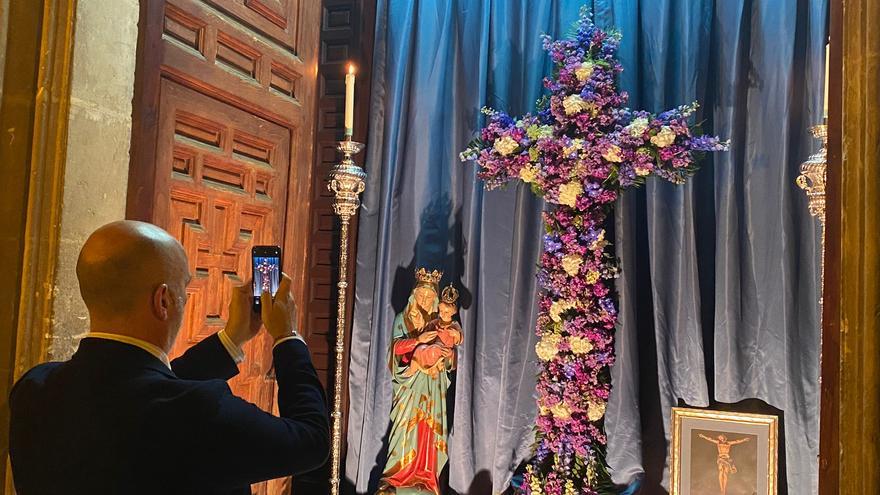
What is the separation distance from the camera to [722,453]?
2705 mm

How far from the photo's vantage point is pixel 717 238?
112 inches

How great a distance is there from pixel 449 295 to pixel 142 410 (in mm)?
2072

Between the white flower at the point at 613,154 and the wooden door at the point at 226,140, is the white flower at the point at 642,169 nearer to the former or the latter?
the white flower at the point at 613,154

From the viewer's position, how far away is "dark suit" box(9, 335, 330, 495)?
102cm

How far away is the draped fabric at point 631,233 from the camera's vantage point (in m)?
2.74

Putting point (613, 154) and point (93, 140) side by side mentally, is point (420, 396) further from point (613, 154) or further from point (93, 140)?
point (93, 140)

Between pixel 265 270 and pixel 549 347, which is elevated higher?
pixel 265 270

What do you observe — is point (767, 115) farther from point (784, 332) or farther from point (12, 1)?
point (12, 1)

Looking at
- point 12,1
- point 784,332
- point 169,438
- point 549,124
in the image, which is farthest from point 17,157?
point 784,332

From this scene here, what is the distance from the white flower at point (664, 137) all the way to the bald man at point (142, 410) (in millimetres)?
1782

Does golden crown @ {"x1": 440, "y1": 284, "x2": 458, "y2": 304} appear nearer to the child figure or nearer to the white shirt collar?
the child figure

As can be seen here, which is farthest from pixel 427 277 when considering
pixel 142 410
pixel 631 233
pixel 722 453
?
pixel 142 410

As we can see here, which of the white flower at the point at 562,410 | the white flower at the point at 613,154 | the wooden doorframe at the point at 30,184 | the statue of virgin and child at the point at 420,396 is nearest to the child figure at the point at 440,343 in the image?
the statue of virgin and child at the point at 420,396

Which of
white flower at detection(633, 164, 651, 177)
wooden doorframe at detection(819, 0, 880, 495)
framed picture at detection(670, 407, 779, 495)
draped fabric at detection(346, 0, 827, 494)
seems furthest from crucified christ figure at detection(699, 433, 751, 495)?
wooden doorframe at detection(819, 0, 880, 495)
